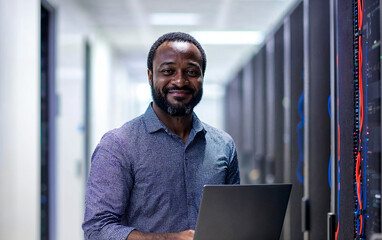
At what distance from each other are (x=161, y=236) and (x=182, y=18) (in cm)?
357

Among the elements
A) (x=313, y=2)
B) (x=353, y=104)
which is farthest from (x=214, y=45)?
(x=353, y=104)

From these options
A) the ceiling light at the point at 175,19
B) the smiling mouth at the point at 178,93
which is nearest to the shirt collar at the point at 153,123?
the smiling mouth at the point at 178,93

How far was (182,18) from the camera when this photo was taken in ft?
15.1

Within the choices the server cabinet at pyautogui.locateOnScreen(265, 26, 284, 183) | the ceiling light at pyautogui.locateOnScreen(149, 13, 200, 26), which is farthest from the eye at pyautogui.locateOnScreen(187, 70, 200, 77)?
the ceiling light at pyautogui.locateOnScreen(149, 13, 200, 26)

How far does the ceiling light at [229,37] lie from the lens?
17.4ft

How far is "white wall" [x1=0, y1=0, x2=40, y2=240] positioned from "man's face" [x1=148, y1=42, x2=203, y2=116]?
101 centimetres

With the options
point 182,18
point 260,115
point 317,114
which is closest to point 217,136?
point 317,114

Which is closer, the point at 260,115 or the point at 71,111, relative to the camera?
the point at 71,111

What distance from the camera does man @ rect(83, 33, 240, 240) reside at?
131 cm

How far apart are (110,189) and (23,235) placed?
1331 millimetres

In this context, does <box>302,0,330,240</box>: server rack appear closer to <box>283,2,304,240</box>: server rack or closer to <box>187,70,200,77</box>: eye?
<box>283,2,304,240</box>: server rack

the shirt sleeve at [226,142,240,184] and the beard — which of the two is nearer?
the beard

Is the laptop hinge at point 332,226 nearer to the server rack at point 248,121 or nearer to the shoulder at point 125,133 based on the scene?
the shoulder at point 125,133

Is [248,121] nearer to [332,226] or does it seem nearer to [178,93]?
[332,226]
